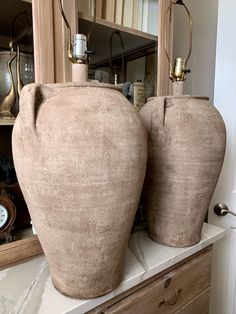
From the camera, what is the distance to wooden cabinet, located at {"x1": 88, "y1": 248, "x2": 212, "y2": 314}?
653mm

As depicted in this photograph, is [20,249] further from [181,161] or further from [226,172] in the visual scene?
[226,172]

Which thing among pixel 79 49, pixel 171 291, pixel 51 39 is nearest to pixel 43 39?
pixel 51 39

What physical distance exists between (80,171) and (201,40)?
1.26m

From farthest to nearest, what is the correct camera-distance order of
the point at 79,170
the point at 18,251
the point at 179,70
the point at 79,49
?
the point at 179,70
the point at 18,251
the point at 79,49
the point at 79,170

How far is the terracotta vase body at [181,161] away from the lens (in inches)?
28.3

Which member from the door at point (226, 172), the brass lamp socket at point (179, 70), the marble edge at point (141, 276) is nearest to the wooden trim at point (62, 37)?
the brass lamp socket at point (179, 70)

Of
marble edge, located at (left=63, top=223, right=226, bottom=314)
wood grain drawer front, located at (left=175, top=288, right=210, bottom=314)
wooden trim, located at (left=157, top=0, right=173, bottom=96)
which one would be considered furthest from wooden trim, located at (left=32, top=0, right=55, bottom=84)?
wood grain drawer front, located at (left=175, top=288, right=210, bottom=314)

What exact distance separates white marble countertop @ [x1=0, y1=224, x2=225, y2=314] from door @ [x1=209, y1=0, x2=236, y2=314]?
37 cm

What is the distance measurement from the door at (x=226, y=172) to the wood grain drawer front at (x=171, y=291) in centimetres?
37

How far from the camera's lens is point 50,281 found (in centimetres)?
64

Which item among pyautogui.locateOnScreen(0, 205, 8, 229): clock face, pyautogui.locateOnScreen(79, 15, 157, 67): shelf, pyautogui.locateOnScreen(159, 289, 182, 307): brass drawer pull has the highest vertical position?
pyautogui.locateOnScreen(79, 15, 157, 67): shelf

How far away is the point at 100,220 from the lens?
52 centimetres

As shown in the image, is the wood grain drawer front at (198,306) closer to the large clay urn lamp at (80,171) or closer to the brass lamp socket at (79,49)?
the large clay urn lamp at (80,171)

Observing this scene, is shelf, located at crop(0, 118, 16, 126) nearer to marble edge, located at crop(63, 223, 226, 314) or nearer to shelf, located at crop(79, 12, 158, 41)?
shelf, located at crop(79, 12, 158, 41)
